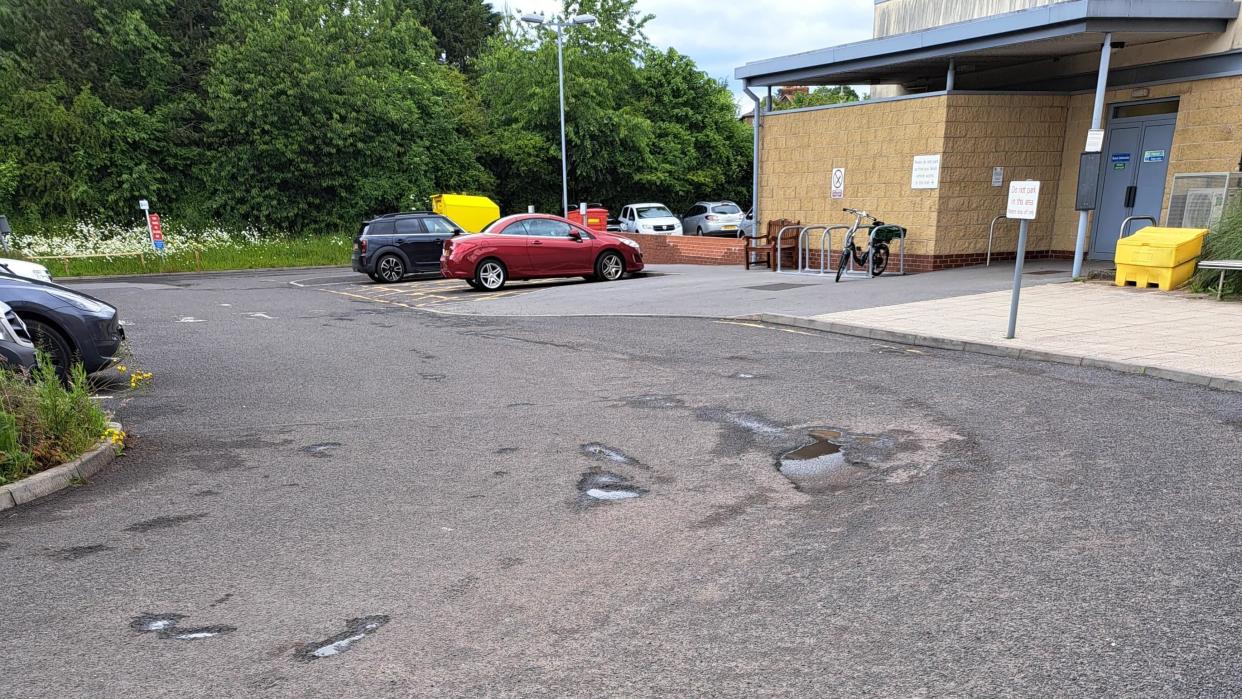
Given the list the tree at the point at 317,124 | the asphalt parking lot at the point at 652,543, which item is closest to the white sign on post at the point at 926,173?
the asphalt parking lot at the point at 652,543

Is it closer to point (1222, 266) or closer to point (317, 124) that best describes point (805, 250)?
point (1222, 266)

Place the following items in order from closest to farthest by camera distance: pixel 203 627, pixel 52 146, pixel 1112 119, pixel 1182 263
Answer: pixel 203 627
pixel 1182 263
pixel 1112 119
pixel 52 146

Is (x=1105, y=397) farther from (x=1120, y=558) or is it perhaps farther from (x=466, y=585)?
(x=466, y=585)

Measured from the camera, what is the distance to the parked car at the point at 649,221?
3048cm

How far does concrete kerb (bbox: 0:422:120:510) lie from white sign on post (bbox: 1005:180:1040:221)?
8.40 metres

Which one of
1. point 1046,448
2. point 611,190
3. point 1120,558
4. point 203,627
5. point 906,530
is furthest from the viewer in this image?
point 611,190

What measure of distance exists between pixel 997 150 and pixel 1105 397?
435 inches

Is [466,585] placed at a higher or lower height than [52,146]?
lower

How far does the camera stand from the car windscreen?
3120cm

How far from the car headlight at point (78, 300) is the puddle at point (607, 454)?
5462mm

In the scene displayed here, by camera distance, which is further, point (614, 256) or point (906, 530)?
point (614, 256)

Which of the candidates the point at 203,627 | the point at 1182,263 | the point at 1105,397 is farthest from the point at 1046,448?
the point at 1182,263

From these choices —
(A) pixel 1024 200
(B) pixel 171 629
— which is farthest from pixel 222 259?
(B) pixel 171 629

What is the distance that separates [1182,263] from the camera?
498 inches
